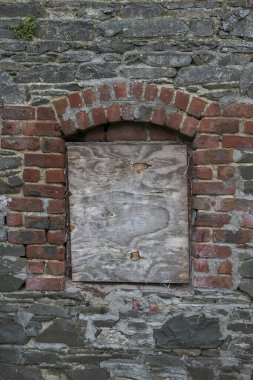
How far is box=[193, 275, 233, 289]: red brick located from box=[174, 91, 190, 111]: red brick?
3.56ft

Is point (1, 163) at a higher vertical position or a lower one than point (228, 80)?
lower

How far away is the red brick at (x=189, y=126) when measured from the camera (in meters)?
2.87

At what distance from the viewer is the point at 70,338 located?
3.05m

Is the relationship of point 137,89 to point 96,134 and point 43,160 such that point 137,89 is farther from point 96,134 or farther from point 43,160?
point 43,160

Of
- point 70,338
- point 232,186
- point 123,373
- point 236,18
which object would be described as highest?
point 236,18

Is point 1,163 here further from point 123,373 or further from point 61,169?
point 123,373

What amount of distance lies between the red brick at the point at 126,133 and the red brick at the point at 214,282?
0.98m

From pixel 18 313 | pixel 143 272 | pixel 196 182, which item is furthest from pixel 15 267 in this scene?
pixel 196 182

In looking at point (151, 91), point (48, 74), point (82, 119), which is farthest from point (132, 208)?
point (48, 74)

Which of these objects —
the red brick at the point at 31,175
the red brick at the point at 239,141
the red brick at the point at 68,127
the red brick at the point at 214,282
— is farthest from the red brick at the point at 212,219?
the red brick at the point at 31,175

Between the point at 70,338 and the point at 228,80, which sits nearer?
the point at 228,80

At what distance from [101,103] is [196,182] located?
0.78 metres

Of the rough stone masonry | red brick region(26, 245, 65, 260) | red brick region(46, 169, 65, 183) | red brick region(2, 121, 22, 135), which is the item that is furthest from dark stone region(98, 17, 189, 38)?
red brick region(26, 245, 65, 260)

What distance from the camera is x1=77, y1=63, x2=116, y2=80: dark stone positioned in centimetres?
290
